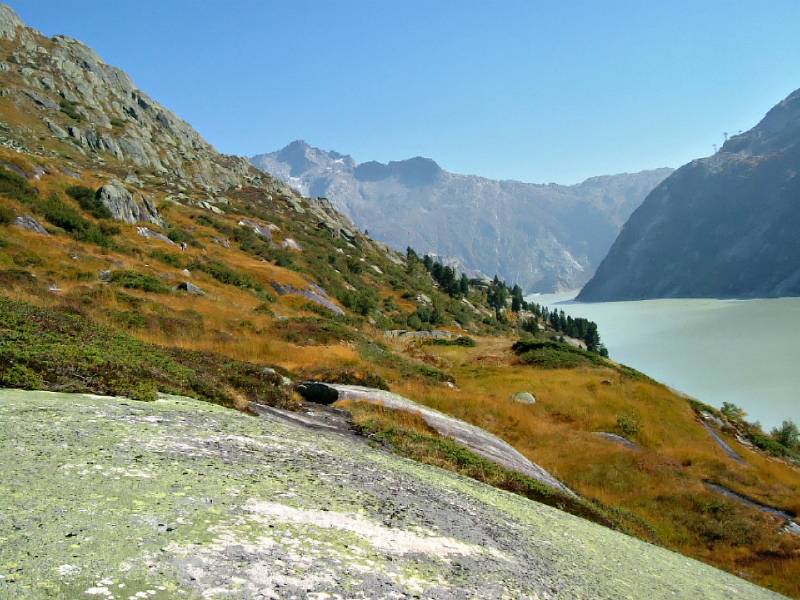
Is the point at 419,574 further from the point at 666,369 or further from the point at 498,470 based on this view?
the point at 666,369

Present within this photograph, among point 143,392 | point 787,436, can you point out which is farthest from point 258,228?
point 143,392

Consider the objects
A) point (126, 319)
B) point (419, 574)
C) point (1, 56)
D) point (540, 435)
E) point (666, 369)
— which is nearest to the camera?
point (419, 574)

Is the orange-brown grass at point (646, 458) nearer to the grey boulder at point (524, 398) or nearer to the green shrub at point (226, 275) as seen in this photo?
the grey boulder at point (524, 398)

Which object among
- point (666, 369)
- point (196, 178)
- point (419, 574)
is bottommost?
point (419, 574)

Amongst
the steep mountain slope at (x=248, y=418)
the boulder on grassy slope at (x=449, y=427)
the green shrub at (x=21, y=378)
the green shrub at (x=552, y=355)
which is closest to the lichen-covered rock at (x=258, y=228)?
the steep mountain slope at (x=248, y=418)

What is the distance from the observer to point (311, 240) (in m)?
105

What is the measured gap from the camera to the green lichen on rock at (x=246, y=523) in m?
4.64

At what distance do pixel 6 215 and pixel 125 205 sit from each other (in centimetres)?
1895

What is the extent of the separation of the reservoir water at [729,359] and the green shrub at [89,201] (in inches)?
3125

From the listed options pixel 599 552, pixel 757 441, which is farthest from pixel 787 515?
→ pixel 757 441

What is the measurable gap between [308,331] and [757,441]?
124 ft

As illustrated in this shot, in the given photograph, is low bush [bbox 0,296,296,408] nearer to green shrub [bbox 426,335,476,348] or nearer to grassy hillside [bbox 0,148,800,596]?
grassy hillside [bbox 0,148,800,596]

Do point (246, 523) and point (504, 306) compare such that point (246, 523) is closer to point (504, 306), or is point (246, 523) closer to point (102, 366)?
point (102, 366)

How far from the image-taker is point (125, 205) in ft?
174
